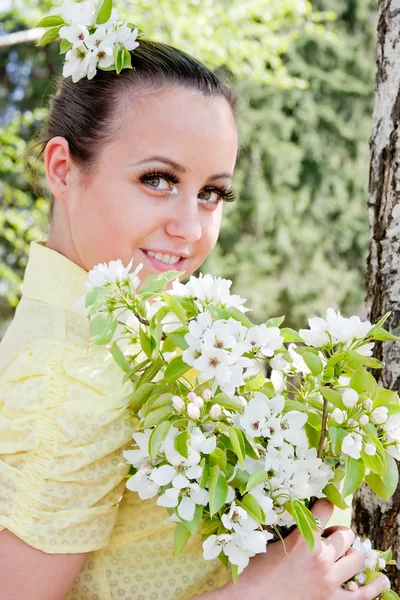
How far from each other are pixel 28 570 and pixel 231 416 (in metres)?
0.44

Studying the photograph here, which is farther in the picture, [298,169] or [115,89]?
[298,169]

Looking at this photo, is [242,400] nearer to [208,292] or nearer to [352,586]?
[208,292]

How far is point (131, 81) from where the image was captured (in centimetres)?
175

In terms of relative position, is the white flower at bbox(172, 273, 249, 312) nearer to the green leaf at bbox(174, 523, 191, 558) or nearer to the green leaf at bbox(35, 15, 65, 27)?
the green leaf at bbox(174, 523, 191, 558)

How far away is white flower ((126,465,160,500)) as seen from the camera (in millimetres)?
1317

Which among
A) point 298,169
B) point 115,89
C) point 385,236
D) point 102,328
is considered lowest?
point 102,328

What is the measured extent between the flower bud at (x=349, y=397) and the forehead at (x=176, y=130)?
0.64 meters

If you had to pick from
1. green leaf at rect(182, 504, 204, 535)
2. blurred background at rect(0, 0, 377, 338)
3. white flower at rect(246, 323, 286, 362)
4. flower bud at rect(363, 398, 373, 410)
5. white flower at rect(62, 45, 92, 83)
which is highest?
blurred background at rect(0, 0, 377, 338)

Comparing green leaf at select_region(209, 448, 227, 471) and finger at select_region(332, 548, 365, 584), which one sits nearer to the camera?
green leaf at select_region(209, 448, 227, 471)

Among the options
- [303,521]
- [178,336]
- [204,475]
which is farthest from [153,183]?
[303,521]

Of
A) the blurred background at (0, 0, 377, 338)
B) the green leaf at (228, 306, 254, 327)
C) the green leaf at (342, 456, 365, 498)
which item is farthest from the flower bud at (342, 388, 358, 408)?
the blurred background at (0, 0, 377, 338)

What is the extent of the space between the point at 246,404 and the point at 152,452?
0.69 feet

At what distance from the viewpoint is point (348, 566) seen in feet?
4.97

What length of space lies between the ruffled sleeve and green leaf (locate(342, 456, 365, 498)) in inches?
15.7
